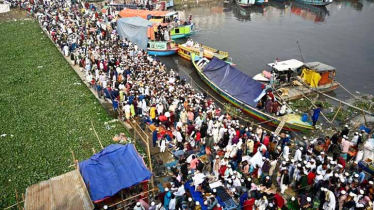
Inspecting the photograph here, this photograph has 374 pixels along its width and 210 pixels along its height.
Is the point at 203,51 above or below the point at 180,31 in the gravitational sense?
below

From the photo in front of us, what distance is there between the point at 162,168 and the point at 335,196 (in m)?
6.93

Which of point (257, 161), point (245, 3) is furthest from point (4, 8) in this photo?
point (257, 161)

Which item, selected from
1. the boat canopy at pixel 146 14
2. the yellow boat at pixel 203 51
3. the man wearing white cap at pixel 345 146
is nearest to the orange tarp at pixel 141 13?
the boat canopy at pixel 146 14

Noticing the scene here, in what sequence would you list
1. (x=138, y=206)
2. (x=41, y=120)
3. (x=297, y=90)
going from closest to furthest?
(x=138, y=206), (x=41, y=120), (x=297, y=90)

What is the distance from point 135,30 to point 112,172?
21.1 metres

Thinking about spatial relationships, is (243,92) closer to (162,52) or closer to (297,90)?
(297,90)

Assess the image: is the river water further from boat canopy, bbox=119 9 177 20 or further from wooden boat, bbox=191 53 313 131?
wooden boat, bbox=191 53 313 131

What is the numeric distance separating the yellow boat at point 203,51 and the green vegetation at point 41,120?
10472 millimetres

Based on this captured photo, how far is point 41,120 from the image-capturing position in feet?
55.7

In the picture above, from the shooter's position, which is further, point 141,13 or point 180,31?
point 141,13

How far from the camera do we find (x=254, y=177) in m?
12.8

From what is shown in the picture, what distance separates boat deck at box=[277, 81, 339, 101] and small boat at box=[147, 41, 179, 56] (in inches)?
480

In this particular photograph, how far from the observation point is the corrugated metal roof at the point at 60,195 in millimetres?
9555

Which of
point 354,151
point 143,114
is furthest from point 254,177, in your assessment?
point 143,114
